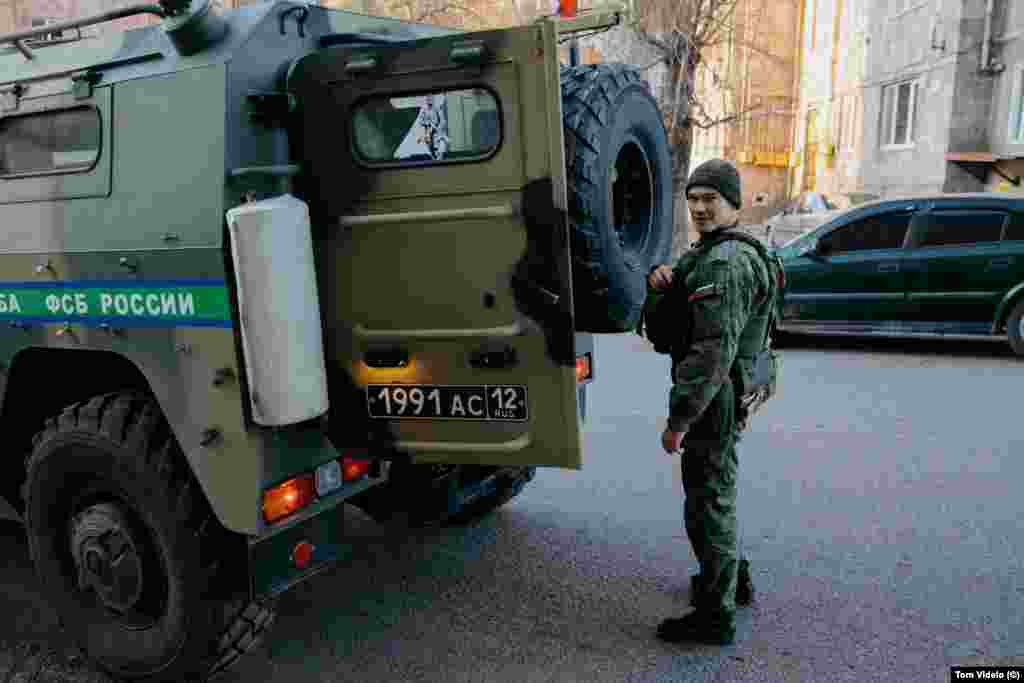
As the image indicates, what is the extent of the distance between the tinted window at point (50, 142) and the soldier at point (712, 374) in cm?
215

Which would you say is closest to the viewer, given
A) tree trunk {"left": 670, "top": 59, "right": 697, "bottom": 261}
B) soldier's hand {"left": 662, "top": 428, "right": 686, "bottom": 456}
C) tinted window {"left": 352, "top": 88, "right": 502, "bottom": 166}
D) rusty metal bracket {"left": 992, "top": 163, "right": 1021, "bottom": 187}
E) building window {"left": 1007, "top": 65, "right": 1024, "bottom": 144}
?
tinted window {"left": 352, "top": 88, "right": 502, "bottom": 166}

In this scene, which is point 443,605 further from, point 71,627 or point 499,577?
point 71,627

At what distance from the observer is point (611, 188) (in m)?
2.82

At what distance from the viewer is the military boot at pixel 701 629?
3.32 meters

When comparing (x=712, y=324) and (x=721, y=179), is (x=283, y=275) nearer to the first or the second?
(x=712, y=324)

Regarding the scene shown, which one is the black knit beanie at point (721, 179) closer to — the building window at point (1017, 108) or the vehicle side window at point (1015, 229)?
the vehicle side window at point (1015, 229)

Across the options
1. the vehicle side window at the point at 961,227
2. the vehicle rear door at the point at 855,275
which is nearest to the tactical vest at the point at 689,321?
the vehicle rear door at the point at 855,275

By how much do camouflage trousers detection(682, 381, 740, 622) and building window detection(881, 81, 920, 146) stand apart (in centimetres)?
1747

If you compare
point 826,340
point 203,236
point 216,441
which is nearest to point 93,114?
point 203,236

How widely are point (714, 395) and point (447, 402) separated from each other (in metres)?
1.04

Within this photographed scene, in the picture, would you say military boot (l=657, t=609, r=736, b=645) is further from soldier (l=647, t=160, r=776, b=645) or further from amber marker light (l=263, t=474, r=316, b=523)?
amber marker light (l=263, t=474, r=316, b=523)

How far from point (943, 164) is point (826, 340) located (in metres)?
9.05

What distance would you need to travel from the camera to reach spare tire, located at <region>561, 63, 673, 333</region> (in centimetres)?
270

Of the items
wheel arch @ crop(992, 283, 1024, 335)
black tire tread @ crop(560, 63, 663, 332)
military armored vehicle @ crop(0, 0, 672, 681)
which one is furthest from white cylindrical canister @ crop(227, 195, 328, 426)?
wheel arch @ crop(992, 283, 1024, 335)
